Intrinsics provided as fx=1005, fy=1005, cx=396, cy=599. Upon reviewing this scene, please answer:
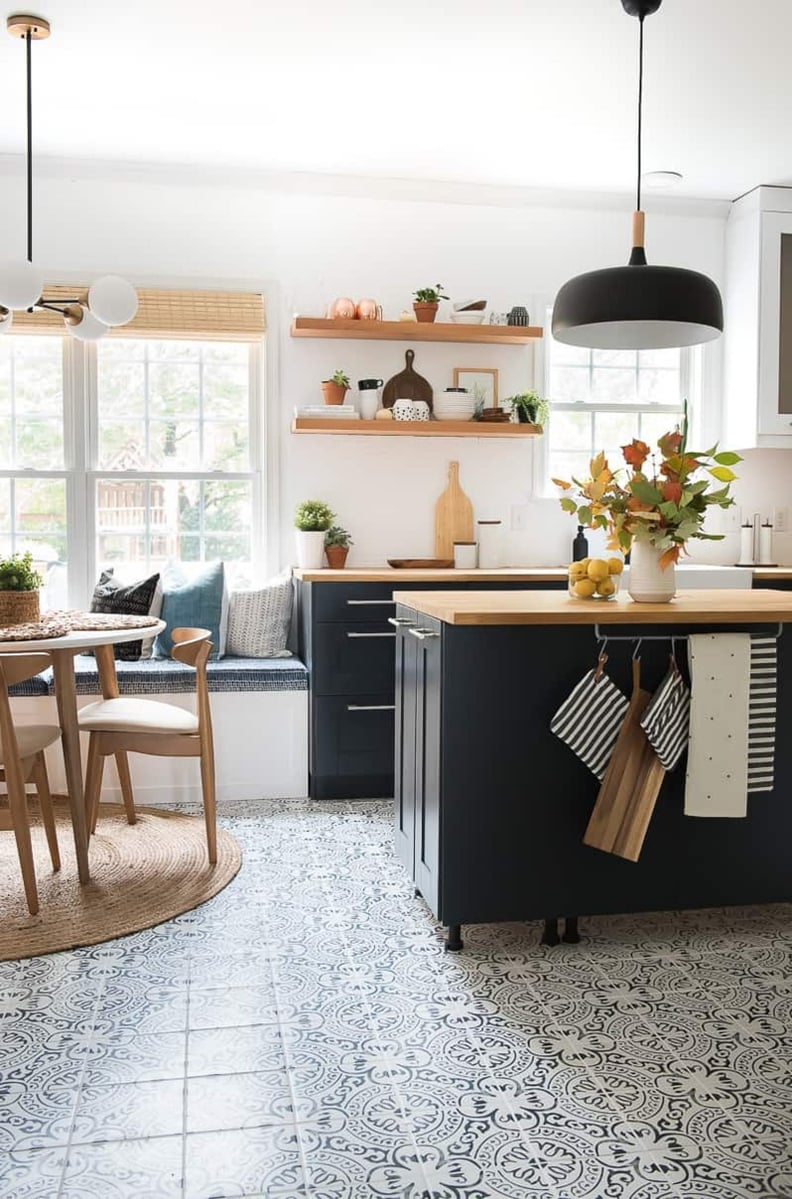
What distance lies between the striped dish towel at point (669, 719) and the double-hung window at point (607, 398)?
259cm

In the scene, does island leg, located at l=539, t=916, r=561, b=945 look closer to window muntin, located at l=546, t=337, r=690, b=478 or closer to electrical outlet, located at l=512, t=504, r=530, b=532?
electrical outlet, located at l=512, t=504, r=530, b=532

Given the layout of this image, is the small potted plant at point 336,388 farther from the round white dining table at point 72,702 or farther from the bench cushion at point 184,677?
the round white dining table at point 72,702

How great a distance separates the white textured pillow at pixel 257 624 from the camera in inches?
175

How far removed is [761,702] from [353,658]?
1.87 m

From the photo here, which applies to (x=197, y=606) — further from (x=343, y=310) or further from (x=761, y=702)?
(x=761, y=702)

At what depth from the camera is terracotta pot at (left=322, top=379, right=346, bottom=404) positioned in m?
4.59

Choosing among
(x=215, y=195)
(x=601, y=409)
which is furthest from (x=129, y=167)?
(x=601, y=409)

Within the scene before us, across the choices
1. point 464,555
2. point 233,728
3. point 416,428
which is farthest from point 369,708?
point 416,428

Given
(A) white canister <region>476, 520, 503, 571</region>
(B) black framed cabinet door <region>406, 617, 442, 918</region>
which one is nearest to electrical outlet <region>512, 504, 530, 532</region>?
(A) white canister <region>476, 520, 503, 571</region>

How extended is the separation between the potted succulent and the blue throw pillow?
0.38 metres

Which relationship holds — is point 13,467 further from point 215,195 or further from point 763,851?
point 763,851

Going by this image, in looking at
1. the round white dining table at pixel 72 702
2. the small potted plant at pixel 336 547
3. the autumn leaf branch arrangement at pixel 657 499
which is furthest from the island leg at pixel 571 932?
the small potted plant at pixel 336 547

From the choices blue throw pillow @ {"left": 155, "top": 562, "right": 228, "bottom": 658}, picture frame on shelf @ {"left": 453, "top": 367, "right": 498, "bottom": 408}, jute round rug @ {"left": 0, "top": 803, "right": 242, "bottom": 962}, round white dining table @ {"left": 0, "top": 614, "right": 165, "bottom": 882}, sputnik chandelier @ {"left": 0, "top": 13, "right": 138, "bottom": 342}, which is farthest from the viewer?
picture frame on shelf @ {"left": 453, "top": 367, "right": 498, "bottom": 408}

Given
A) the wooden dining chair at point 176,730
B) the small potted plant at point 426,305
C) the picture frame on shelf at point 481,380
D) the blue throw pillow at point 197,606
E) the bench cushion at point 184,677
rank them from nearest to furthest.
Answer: the wooden dining chair at point 176,730 → the bench cushion at point 184,677 → the blue throw pillow at point 197,606 → the small potted plant at point 426,305 → the picture frame on shelf at point 481,380
